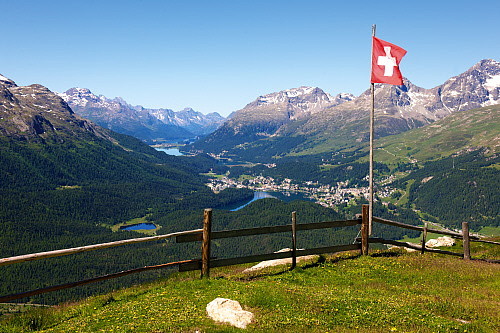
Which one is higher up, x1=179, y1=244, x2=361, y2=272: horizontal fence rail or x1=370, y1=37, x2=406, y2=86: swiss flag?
x1=370, y1=37, x2=406, y2=86: swiss flag

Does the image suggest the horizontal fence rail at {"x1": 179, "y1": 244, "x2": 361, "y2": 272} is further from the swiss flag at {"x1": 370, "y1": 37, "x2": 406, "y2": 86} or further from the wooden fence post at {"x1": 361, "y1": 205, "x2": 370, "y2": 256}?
the swiss flag at {"x1": 370, "y1": 37, "x2": 406, "y2": 86}

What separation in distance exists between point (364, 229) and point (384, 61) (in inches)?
517

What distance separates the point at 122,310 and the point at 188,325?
435 centimetres

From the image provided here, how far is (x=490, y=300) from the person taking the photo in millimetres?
17703

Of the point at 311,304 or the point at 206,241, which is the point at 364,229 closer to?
the point at 311,304

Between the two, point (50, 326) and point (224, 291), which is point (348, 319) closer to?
point (224, 291)

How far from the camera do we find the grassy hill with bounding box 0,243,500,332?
13.5 m

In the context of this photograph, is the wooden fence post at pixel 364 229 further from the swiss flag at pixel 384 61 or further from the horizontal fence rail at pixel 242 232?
the swiss flag at pixel 384 61

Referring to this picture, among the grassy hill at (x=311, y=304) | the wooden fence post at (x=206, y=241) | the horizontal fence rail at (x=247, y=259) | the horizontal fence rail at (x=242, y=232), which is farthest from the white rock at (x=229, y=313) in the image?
the horizontal fence rail at (x=242, y=232)

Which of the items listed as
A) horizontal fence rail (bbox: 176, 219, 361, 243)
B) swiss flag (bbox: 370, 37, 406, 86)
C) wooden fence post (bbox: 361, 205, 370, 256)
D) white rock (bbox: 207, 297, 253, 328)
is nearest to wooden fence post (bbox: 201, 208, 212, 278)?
horizontal fence rail (bbox: 176, 219, 361, 243)

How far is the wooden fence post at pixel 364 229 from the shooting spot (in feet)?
82.0

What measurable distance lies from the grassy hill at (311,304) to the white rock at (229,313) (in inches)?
13.6

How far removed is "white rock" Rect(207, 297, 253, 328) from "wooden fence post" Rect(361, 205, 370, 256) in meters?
13.8

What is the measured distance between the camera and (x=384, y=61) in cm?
2733
